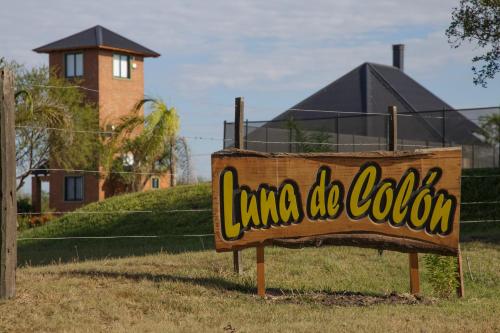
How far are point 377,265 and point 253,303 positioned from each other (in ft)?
16.9

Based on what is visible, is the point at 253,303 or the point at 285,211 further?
the point at 285,211

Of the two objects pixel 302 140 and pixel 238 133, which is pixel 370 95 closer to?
pixel 302 140

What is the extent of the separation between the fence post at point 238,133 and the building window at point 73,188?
133 feet

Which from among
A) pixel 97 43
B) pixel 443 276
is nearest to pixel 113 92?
pixel 97 43

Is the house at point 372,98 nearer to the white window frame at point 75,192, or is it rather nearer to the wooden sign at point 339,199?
the white window frame at point 75,192

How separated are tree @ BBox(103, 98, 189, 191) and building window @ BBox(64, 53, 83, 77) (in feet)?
19.2

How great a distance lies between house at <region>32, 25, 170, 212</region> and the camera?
55375 mm

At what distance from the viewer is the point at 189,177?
49781 millimetres

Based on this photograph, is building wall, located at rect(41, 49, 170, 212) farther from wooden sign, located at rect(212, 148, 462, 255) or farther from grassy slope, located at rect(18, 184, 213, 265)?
wooden sign, located at rect(212, 148, 462, 255)

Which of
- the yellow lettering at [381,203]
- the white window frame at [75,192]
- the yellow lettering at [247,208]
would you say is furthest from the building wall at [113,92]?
the yellow lettering at [381,203]

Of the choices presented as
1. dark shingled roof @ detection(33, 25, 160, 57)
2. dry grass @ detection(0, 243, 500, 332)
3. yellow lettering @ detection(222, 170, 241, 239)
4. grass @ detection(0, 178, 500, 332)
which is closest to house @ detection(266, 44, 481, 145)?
dark shingled roof @ detection(33, 25, 160, 57)

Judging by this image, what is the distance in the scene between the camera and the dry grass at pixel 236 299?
1290 cm

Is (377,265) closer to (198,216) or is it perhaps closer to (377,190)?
(377,190)

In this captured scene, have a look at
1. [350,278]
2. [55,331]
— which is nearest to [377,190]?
[350,278]
